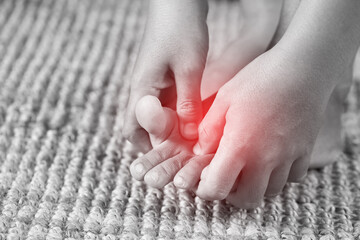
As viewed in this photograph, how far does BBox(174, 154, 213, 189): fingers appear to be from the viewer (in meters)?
0.51

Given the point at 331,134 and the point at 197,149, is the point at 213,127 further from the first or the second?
the point at 331,134

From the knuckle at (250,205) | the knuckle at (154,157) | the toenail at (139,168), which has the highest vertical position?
the knuckle at (154,157)

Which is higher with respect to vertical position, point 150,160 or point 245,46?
point 245,46

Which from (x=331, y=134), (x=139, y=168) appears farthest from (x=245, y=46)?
(x=139, y=168)

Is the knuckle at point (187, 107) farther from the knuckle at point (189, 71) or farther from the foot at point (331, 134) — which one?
the foot at point (331, 134)

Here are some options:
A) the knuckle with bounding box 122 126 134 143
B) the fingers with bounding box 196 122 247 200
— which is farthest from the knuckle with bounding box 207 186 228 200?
the knuckle with bounding box 122 126 134 143

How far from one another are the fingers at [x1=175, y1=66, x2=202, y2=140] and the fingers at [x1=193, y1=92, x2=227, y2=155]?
0.04 feet

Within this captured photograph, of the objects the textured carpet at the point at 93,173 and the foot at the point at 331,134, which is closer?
the textured carpet at the point at 93,173

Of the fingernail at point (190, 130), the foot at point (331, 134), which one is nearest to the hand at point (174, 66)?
the fingernail at point (190, 130)

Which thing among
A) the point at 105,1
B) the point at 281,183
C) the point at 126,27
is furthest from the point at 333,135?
the point at 105,1

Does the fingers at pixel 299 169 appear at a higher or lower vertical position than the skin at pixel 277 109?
lower

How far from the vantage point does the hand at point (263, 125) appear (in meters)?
0.51

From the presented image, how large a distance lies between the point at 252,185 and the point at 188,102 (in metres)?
0.10

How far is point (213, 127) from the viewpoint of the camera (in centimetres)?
54
